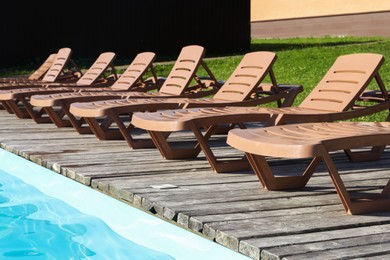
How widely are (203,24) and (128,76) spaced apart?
46.1 feet

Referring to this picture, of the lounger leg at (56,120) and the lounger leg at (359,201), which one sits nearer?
the lounger leg at (359,201)

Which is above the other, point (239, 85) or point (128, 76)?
point (128, 76)

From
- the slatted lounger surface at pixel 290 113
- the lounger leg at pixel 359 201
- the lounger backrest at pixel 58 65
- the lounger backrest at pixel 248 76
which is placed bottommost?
the lounger leg at pixel 359 201

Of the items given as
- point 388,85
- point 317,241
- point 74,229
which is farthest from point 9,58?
point 317,241

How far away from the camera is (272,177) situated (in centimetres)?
512

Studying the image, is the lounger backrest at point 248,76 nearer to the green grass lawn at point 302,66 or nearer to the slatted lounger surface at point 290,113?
the slatted lounger surface at point 290,113

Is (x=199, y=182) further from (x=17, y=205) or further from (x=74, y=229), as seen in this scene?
(x=17, y=205)

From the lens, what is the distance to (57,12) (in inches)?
875

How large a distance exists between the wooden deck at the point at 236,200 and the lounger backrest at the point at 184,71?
170 centimetres

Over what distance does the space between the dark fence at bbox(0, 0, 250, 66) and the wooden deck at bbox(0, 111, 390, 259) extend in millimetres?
15223

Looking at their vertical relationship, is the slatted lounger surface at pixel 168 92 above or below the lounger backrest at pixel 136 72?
below

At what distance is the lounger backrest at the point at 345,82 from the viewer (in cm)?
627

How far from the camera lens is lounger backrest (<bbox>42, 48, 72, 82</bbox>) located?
1268cm

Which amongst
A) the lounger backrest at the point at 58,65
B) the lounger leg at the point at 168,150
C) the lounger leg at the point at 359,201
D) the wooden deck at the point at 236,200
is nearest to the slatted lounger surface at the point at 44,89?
the lounger backrest at the point at 58,65
